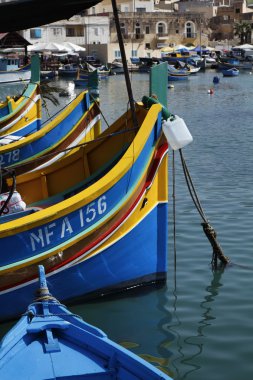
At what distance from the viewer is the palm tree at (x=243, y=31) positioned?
9956cm

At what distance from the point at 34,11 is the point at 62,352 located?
4706mm

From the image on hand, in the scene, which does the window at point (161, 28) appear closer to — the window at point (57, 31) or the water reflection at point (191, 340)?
the window at point (57, 31)

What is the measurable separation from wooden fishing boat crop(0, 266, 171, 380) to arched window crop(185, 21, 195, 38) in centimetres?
9346

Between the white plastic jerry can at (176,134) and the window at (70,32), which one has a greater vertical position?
the white plastic jerry can at (176,134)

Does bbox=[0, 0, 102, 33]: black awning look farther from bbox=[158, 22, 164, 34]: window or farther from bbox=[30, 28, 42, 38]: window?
bbox=[158, 22, 164, 34]: window

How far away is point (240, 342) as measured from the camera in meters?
7.45

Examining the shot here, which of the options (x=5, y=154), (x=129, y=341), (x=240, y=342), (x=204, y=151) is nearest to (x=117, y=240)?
(x=129, y=341)

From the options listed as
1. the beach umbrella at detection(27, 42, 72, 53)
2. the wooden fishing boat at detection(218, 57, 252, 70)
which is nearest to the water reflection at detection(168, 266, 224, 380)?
the beach umbrella at detection(27, 42, 72, 53)

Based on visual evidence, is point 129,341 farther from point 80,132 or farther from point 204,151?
point 204,151

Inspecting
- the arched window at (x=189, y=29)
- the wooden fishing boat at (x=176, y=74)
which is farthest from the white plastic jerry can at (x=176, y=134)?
the arched window at (x=189, y=29)

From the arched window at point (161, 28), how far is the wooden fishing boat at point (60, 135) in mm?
81728

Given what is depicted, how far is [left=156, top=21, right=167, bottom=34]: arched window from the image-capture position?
9331 centimetres

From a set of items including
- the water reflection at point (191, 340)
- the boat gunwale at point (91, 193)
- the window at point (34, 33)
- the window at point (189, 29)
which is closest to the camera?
the water reflection at point (191, 340)

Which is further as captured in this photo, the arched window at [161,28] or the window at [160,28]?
the window at [160,28]
